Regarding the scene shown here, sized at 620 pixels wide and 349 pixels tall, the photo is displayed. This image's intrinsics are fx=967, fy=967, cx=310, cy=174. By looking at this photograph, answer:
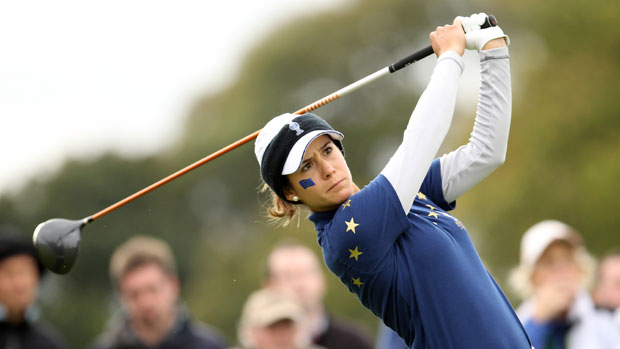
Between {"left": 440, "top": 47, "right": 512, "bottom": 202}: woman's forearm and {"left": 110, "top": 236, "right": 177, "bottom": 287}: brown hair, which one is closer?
{"left": 440, "top": 47, "right": 512, "bottom": 202}: woman's forearm

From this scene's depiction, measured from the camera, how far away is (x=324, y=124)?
4488mm

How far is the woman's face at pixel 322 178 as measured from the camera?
4.34 metres

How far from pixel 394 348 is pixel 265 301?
4.12ft

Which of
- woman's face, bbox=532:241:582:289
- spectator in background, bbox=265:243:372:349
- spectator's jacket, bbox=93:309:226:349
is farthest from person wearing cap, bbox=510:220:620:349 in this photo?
spectator's jacket, bbox=93:309:226:349

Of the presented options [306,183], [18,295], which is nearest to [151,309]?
[18,295]

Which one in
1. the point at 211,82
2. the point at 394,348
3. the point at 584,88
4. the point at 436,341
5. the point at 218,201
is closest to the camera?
the point at 436,341

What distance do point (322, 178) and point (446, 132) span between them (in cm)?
59

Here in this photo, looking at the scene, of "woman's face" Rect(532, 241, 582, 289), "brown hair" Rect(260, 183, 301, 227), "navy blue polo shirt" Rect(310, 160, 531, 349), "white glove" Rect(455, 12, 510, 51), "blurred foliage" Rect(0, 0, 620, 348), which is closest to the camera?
"navy blue polo shirt" Rect(310, 160, 531, 349)

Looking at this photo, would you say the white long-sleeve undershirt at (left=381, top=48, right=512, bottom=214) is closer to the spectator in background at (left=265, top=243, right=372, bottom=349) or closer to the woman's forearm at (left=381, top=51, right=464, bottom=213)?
the woman's forearm at (left=381, top=51, right=464, bottom=213)

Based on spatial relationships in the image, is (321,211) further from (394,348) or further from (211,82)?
(211,82)

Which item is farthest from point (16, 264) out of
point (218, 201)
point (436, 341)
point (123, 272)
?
point (218, 201)

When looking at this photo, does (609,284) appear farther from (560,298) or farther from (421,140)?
(421,140)

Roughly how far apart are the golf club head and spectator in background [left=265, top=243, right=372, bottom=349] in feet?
10.6

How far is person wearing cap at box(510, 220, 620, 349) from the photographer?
7098 millimetres
